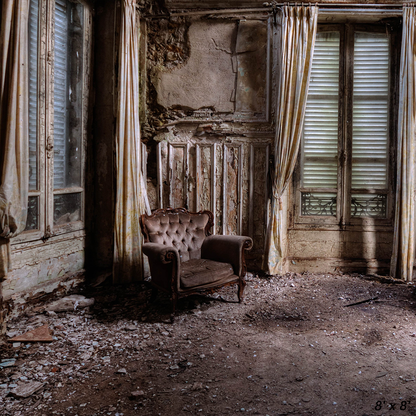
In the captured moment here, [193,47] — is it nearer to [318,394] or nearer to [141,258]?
[141,258]

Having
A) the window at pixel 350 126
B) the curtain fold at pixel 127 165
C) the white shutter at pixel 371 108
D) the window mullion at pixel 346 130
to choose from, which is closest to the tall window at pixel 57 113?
the curtain fold at pixel 127 165

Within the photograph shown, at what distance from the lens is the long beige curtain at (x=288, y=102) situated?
185 inches

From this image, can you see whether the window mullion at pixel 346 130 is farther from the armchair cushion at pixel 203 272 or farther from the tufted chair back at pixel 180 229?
the armchair cushion at pixel 203 272

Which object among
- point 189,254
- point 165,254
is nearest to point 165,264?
point 165,254

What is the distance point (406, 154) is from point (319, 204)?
1152 millimetres

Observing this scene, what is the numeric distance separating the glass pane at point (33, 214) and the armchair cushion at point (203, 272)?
55.6 inches

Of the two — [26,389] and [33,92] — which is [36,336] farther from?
[33,92]

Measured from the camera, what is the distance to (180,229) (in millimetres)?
4137

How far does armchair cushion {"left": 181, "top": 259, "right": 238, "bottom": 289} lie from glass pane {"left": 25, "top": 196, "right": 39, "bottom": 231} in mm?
1413

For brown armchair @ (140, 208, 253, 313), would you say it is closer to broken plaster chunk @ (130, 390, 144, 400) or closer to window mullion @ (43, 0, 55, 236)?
window mullion @ (43, 0, 55, 236)

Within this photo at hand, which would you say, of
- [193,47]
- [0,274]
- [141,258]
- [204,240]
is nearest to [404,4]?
[193,47]

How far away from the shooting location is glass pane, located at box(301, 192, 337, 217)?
→ 16.7 feet

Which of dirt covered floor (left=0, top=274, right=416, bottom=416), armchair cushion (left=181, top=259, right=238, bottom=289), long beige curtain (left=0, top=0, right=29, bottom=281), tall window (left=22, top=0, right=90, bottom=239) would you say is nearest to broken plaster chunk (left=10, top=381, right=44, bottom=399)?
dirt covered floor (left=0, top=274, right=416, bottom=416)

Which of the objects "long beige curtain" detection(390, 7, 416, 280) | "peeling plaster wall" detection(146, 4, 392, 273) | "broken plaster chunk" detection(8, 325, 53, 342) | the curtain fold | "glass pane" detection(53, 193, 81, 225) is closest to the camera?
"broken plaster chunk" detection(8, 325, 53, 342)
